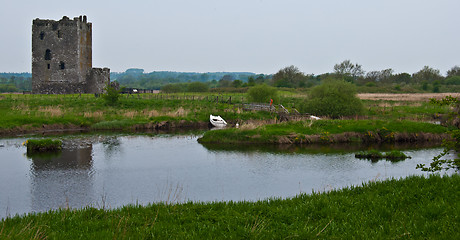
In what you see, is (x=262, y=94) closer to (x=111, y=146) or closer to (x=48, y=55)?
(x=111, y=146)

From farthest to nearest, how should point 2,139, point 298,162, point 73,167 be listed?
point 2,139 < point 298,162 < point 73,167

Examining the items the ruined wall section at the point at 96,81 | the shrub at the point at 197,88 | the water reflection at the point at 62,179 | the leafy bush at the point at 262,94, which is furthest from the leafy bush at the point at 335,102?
the shrub at the point at 197,88

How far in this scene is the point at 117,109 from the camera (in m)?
48.4

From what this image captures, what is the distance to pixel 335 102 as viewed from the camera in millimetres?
43875

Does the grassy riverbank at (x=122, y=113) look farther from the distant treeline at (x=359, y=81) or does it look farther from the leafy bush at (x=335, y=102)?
the distant treeline at (x=359, y=81)

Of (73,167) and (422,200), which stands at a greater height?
(422,200)

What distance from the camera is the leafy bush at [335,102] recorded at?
43.6 meters

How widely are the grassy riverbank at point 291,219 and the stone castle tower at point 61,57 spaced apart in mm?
53524

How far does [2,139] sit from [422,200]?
106 feet

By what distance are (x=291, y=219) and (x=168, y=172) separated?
42.3 feet

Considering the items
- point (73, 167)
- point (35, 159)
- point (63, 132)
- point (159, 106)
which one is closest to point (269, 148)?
point (73, 167)

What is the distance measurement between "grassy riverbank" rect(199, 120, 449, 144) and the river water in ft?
7.25

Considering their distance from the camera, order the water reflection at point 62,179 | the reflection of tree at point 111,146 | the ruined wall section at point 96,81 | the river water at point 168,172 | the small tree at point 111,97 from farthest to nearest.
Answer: the ruined wall section at point 96,81
the small tree at point 111,97
the reflection of tree at point 111,146
the river water at point 168,172
the water reflection at point 62,179

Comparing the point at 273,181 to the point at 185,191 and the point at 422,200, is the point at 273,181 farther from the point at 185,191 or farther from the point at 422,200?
the point at 422,200
